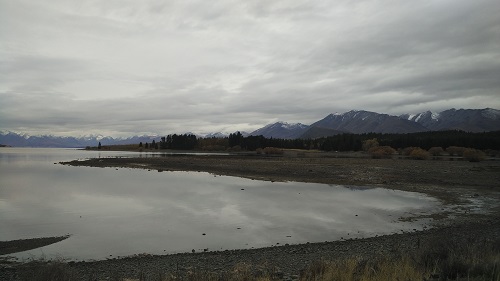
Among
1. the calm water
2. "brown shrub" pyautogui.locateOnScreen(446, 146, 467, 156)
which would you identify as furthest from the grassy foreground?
"brown shrub" pyautogui.locateOnScreen(446, 146, 467, 156)

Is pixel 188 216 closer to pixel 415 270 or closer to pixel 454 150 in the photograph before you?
pixel 415 270

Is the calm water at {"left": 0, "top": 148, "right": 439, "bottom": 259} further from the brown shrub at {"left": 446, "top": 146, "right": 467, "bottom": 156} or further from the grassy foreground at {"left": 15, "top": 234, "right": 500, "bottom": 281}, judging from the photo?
the brown shrub at {"left": 446, "top": 146, "right": 467, "bottom": 156}

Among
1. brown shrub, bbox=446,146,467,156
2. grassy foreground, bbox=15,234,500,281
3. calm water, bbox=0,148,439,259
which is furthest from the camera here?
brown shrub, bbox=446,146,467,156

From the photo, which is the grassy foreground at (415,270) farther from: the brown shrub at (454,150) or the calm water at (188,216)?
the brown shrub at (454,150)

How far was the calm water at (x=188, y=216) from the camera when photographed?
1678 cm

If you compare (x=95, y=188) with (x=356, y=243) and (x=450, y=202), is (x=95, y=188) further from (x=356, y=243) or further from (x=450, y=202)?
(x=450, y=202)

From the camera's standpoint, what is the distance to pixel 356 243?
52.9ft

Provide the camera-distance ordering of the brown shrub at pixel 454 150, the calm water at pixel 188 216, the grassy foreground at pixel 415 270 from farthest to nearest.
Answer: the brown shrub at pixel 454 150 < the calm water at pixel 188 216 < the grassy foreground at pixel 415 270

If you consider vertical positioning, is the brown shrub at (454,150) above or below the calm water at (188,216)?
above

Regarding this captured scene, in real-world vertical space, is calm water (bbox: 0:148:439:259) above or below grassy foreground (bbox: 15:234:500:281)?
below

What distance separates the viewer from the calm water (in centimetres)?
1678

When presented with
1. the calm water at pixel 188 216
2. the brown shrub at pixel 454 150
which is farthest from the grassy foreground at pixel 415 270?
the brown shrub at pixel 454 150

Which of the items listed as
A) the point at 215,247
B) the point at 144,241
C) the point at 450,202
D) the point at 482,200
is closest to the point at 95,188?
the point at 144,241

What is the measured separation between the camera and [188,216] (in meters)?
22.7
